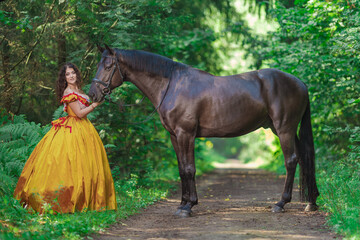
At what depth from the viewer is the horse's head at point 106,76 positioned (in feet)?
19.4

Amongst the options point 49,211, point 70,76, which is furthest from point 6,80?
point 49,211

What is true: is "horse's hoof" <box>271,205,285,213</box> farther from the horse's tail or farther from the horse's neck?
the horse's neck

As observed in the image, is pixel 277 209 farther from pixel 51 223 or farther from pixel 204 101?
pixel 51 223

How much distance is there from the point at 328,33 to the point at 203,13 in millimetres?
5933

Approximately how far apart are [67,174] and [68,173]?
0.8 inches

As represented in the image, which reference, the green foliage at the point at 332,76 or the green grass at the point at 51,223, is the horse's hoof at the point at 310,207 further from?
the green grass at the point at 51,223

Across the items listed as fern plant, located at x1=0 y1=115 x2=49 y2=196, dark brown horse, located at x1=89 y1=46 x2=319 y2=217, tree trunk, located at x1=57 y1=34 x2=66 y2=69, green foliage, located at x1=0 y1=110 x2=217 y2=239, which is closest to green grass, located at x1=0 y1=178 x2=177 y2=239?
green foliage, located at x1=0 y1=110 x2=217 y2=239

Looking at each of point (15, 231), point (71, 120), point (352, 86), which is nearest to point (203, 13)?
point (352, 86)

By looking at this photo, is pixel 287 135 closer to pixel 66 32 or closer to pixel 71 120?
pixel 71 120

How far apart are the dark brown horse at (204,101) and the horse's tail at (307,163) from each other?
0.02 meters

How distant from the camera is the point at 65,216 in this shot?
5.05m

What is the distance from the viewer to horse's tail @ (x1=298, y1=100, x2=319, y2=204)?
20.3 ft

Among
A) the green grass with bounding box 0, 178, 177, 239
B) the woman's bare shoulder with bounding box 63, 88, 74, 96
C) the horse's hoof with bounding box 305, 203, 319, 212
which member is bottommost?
the green grass with bounding box 0, 178, 177, 239

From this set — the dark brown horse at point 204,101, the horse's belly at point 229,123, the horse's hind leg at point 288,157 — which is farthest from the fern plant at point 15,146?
the horse's hind leg at point 288,157
